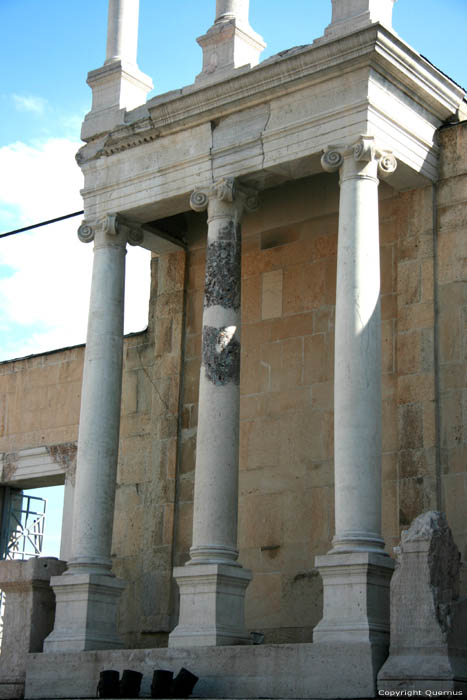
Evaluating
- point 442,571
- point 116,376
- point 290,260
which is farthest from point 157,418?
point 442,571

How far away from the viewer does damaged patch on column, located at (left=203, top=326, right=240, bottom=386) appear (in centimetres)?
1748

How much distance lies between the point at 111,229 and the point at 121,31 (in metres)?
3.79

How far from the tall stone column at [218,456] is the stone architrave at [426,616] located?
3115 millimetres

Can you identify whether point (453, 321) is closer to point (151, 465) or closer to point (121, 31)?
point (151, 465)

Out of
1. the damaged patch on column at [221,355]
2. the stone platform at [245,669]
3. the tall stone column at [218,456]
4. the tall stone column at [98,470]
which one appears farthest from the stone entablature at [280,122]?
the stone platform at [245,669]

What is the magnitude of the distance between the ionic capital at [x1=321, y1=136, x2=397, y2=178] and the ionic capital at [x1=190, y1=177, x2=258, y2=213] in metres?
1.73

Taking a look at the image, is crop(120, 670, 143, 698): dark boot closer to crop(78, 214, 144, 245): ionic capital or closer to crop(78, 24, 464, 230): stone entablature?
crop(78, 214, 144, 245): ionic capital

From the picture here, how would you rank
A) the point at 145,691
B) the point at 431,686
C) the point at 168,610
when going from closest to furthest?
the point at 431,686, the point at 145,691, the point at 168,610

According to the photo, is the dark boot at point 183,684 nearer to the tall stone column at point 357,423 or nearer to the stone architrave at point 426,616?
the tall stone column at point 357,423

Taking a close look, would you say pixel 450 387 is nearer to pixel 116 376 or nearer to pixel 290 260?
pixel 290 260

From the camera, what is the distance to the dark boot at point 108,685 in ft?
52.1

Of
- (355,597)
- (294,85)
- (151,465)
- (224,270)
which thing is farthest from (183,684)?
(294,85)

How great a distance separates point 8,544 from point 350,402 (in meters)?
10.9

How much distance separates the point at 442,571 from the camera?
1384 centimetres
